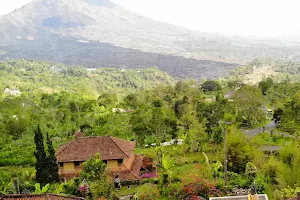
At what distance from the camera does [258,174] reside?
2066cm

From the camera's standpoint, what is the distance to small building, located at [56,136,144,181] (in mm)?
21328

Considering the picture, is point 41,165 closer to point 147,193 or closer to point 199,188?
point 147,193

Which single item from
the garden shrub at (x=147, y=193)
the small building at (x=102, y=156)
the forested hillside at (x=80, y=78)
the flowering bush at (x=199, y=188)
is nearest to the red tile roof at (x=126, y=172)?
the small building at (x=102, y=156)

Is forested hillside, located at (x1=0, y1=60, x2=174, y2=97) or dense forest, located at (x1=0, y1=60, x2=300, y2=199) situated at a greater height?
dense forest, located at (x1=0, y1=60, x2=300, y2=199)

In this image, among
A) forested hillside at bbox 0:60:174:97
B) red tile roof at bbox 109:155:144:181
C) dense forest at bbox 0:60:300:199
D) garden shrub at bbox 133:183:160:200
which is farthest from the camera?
forested hillside at bbox 0:60:174:97

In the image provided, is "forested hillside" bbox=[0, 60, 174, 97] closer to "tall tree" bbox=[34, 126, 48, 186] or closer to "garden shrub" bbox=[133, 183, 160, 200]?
"tall tree" bbox=[34, 126, 48, 186]

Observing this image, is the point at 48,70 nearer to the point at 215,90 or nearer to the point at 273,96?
the point at 215,90

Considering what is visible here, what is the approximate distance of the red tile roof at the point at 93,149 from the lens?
21.5 metres

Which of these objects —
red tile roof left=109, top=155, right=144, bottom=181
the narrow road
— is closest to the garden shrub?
red tile roof left=109, top=155, right=144, bottom=181

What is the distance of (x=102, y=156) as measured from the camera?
2138 cm

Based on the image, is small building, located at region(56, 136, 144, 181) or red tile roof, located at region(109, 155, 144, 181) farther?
small building, located at region(56, 136, 144, 181)

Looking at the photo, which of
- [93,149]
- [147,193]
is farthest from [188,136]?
[147,193]

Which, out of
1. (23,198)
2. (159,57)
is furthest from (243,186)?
(159,57)

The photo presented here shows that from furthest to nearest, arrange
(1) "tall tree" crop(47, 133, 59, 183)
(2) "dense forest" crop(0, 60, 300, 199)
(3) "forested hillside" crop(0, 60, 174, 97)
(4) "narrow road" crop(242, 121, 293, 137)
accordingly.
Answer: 1. (3) "forested hillside" crop(0, 60, 174, 97)
2. (4) "narrow road" crop(242, 121, 293, 137)
3. (1) "tall tree" crop(47, 133, 59, 183)
4. (2) "dense forest" crop(0, 60, 300, 199)
